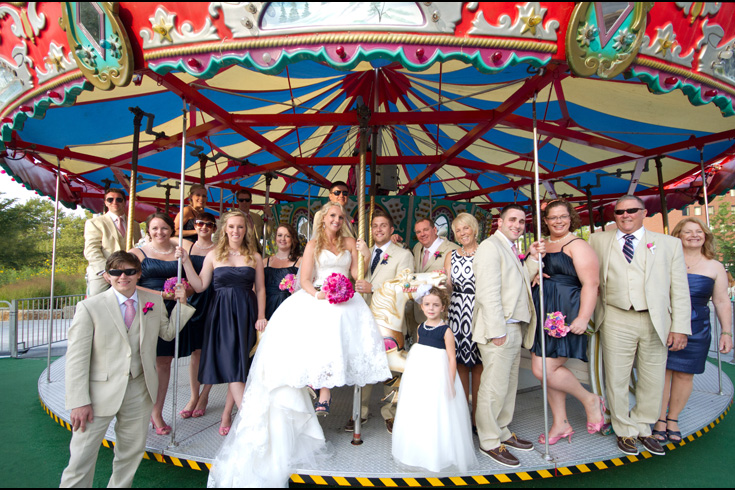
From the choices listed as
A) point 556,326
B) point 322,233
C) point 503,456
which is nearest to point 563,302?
point 556,326

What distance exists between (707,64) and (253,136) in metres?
4.48

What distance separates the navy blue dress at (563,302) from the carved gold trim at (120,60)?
3.50 m

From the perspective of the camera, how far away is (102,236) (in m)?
4.42

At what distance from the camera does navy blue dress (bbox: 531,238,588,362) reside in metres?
3.44

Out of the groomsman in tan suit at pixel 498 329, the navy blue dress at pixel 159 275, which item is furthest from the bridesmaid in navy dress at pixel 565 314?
the navy blue dress at pixel 159 275

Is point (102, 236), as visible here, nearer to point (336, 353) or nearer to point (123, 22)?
point (123, 22)

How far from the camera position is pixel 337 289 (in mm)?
3205

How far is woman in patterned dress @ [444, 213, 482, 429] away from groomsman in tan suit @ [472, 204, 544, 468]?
23 cm

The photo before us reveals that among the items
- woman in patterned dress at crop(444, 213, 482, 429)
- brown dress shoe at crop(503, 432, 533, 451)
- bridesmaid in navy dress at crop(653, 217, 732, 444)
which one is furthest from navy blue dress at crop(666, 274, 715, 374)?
woman in patterned dress at crop(444, 213, 482, 429)

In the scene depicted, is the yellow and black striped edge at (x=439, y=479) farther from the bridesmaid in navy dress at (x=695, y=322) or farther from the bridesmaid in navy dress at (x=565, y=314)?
the bridesmaid in navy dress at (x=695, y=322)

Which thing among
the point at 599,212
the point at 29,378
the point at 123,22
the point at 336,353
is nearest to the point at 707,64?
the point at 336,353

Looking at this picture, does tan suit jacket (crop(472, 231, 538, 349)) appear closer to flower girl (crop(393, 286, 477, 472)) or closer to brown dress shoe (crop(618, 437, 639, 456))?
→ flower girl (crop(393, 286, 477, 472))

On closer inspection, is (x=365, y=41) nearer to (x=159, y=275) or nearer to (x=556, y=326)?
(x=556, y=326)

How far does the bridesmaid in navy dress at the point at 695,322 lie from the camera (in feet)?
12.1
